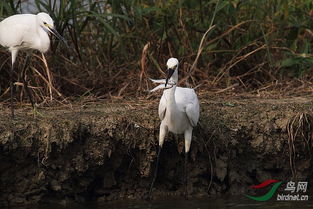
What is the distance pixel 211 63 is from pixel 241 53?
0.31 metres

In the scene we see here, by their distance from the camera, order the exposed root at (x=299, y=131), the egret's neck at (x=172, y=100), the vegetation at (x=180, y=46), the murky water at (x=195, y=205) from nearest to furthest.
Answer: the egret's neck at (x=172, y=100)
the murky water at (x=195, y=205)
the exposed root at (x=299, y=131)
the vegetation at (x=180, y=46)

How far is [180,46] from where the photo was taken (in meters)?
6.90

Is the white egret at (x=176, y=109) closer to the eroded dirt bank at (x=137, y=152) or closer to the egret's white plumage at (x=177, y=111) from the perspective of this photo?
the egret's white plumage at (x=177, y=111)

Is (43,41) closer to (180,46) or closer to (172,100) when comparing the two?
(172,100)

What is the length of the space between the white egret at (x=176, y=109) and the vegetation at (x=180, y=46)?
1155mm

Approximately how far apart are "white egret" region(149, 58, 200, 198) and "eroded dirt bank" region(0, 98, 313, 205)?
0.27m

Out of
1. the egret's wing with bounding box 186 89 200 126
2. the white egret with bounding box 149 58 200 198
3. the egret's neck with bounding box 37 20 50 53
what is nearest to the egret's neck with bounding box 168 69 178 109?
the white egret with bounding box 149 58 200 198

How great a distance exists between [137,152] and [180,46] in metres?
1.74

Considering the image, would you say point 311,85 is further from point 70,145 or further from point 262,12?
point 70,145

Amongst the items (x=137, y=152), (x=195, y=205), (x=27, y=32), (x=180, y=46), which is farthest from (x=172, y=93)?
(x=180, y=46)

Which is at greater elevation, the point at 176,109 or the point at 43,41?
the point at 43,41

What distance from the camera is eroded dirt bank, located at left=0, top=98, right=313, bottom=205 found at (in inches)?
204

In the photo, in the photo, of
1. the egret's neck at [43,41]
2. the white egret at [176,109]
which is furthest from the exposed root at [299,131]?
the egret's neck at [43,41]

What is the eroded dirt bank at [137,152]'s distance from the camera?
204 inches
